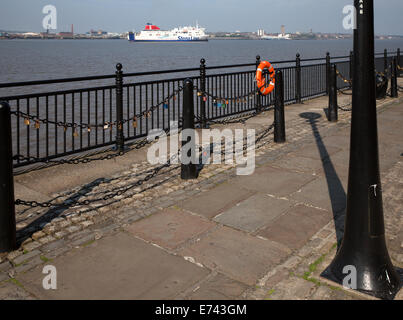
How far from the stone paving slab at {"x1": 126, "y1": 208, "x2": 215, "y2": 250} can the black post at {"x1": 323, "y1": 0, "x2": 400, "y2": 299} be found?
5.63 ft

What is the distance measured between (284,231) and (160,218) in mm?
1511

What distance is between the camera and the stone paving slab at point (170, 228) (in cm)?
477

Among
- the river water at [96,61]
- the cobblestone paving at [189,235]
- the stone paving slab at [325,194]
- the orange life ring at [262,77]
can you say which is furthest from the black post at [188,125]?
the river water at [96,61]

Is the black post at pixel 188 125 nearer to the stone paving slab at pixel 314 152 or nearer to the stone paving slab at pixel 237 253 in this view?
the stone paving slab at pixel 237 253

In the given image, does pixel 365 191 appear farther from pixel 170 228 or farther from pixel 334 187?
pixel 334 187

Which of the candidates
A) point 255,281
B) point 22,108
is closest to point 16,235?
point 255,281

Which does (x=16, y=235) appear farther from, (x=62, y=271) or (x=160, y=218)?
(x=160, y=218)

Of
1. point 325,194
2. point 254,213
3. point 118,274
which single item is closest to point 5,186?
point 118,274

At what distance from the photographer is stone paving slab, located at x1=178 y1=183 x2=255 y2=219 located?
5648mm

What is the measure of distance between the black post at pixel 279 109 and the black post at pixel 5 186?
5736mm

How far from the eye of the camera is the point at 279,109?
8.98m

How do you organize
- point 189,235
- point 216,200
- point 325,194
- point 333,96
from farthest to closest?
point 333,96, point 325,194, point 216,200, point 189,235

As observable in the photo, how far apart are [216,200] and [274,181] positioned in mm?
1243

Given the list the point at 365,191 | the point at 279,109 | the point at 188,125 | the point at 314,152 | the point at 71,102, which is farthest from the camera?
the point at 71,102
